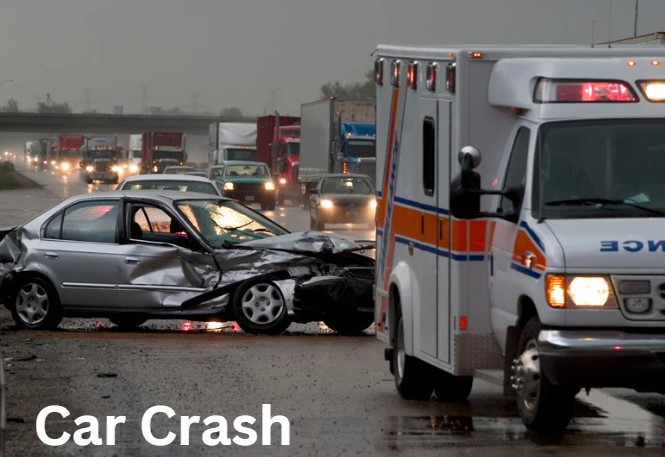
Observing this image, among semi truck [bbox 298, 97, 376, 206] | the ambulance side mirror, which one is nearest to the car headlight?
the ambulance side mirror

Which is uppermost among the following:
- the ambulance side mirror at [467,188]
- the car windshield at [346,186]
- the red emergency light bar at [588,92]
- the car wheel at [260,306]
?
the red emergency light bar at [588,92]

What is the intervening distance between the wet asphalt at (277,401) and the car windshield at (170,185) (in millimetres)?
8055

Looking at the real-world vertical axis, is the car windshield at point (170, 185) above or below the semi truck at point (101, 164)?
above

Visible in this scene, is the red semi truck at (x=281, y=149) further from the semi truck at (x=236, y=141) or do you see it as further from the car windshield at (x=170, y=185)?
the car windshield at (x=170, y=185)

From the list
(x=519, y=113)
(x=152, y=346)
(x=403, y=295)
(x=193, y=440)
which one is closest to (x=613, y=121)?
(x=519, y=113)

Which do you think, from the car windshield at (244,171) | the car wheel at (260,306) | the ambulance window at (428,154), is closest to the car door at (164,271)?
the car wheel at (260,306)

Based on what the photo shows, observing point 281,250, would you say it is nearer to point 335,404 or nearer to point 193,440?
point 335,404

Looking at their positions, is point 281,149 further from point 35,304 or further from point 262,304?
point 262,304

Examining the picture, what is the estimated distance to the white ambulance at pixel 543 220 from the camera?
8.98m

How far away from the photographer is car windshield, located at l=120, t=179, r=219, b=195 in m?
24.3

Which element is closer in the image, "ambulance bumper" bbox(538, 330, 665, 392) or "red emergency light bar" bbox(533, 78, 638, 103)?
"ambulance bumper" bbox(538, 330, 665, 392)

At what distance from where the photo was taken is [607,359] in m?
8.89

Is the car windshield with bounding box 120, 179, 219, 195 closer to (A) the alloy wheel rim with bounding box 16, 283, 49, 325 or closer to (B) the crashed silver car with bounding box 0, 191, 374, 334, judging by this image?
(B) the crashed silver car with bounding box 0, 191, 374, 334

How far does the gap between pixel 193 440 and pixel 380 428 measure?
4.04 ft
